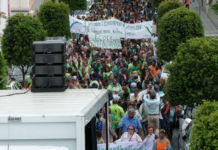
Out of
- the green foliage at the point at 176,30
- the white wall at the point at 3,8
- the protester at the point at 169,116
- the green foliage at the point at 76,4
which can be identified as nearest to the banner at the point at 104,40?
the green foliage at the point at 176,30

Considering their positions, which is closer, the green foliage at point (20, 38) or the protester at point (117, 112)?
the protester at point (117, 112)

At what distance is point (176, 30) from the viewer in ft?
67.4

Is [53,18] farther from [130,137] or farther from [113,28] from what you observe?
[130,137]

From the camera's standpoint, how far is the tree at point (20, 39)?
693 inches

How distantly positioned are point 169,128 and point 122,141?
8.99 feet

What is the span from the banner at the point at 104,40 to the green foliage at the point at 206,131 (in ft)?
49.1

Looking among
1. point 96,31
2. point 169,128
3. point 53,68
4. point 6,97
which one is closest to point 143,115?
point 169,128

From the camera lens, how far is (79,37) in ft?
106

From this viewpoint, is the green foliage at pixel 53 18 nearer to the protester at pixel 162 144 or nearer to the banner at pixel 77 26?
the banner at pixel 77 26

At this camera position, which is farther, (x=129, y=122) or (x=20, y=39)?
(x=20, y=39)

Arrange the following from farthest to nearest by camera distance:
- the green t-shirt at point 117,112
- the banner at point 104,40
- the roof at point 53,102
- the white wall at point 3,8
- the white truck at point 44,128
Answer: the white wall at point 3,8
the banner at point 104,40
the green t-shirt at point 117,112
the roof at point 53,102
the white truck at point 44,128

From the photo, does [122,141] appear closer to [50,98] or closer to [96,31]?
[50,98]

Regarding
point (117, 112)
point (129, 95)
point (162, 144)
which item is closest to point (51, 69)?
point (162, 144)

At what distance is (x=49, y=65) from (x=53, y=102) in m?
1.55
